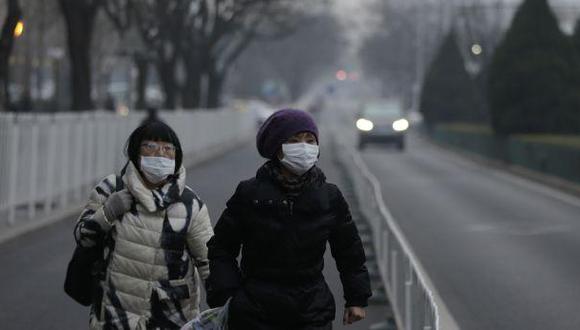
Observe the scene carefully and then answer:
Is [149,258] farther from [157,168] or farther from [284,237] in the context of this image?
[284,237]

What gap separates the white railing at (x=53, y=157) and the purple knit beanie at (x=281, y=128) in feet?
43.2

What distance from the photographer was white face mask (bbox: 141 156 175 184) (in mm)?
6379

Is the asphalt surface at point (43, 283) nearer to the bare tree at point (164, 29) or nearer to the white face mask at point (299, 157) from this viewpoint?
the white face mask at point (299, 157)

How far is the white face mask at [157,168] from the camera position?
20.9 feet

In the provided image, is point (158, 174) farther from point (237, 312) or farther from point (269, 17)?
point (269, 17)

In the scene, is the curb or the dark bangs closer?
the dark bangs

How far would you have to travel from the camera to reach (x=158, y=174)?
6379 mm

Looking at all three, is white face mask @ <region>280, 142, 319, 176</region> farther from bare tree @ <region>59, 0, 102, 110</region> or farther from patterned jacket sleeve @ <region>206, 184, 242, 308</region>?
bare tree @ <region>59, 0, 102, 110</region>

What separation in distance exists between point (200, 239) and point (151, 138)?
0.49m

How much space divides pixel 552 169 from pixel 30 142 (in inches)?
602

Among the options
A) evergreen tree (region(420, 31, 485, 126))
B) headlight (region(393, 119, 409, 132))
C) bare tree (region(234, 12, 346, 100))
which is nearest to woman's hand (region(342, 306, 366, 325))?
headlight (region(393, 119, 409, 132))

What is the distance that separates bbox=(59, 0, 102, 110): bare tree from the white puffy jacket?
23.5m

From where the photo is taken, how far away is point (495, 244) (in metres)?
18.2

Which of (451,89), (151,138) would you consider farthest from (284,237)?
(451,89)
